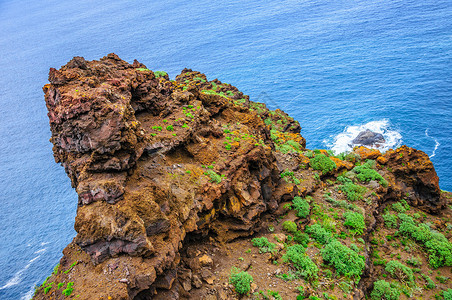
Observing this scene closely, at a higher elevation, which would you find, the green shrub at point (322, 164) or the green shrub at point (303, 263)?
the green shrub at point (322, 164)

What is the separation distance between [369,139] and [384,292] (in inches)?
1542

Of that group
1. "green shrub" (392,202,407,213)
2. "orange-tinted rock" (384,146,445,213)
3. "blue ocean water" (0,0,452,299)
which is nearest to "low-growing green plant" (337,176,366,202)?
"green shrub" (392,202,407,213)

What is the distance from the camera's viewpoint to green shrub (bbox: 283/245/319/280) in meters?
21.6

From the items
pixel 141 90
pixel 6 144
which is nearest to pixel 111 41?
pixel 6 144

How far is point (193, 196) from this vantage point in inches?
784

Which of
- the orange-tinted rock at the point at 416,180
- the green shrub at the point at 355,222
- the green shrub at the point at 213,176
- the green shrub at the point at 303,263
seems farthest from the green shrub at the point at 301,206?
the orange-tinted rock at the point at 416,180

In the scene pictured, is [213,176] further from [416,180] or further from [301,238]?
[416,180]

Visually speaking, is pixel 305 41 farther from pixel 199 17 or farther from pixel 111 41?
pixel 111 41

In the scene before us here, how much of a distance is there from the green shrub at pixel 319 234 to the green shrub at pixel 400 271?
675cm

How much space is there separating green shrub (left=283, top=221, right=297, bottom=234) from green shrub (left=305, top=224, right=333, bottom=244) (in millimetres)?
1858

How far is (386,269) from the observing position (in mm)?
26422

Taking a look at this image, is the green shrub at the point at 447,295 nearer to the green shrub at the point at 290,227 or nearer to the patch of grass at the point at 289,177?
the green shrub at the point at 290,227

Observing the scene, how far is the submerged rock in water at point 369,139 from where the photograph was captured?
5626 cm

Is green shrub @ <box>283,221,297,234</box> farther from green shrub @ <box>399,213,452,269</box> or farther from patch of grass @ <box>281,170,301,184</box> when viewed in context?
green shrub @ <box>399,213,452,269</box>
